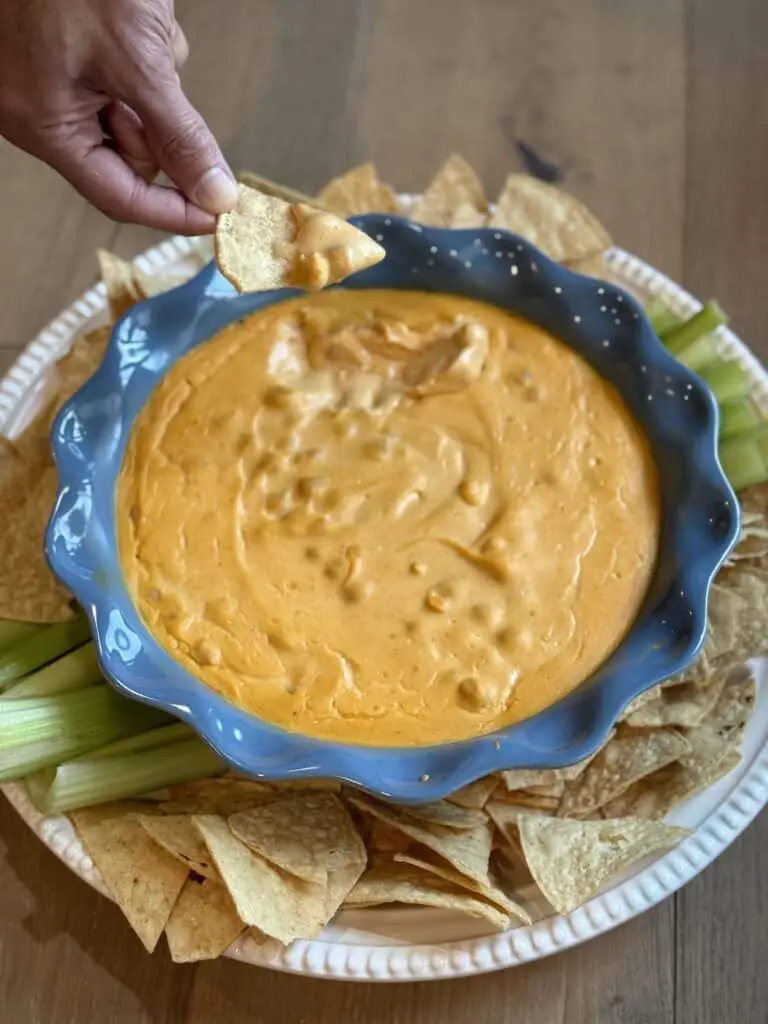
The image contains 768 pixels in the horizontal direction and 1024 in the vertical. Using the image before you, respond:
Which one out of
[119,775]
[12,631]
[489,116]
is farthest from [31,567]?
[489,116]

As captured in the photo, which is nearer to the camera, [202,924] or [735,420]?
[202,924]

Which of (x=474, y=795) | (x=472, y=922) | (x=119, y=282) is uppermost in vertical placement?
(x=119, y=282)

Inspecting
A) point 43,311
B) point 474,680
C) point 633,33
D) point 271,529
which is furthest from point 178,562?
point 633,33

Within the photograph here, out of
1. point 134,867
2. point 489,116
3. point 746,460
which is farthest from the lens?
point 489,116

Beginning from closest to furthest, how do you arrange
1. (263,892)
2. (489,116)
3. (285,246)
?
(263,892) → (285,246) → (489,116)

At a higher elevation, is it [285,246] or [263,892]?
[285,246]

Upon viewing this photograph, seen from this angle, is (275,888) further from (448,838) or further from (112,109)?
(112,109)
